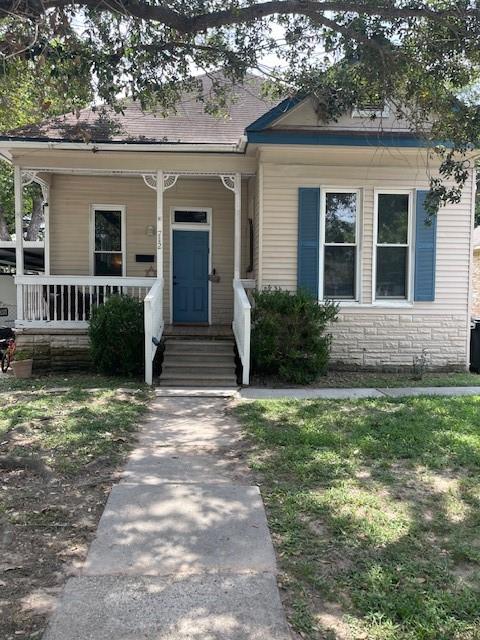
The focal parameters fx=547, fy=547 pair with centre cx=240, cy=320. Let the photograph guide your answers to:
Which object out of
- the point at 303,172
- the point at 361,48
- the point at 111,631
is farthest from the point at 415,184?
the point at 111,631

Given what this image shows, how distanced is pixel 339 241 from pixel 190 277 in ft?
11.8

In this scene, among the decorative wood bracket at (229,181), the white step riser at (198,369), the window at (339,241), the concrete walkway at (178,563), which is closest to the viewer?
the concrete walkway at (178,563)

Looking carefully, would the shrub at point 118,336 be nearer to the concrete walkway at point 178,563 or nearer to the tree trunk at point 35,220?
the concrete walkway at point 178,563

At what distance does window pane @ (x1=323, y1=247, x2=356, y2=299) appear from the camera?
391 inches

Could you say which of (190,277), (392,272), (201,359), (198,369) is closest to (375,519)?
(198,369)

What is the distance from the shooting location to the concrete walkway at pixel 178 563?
8.63 feet

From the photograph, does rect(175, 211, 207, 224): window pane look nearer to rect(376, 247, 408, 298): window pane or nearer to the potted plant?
rect(376, 247, 408, 298): window pane

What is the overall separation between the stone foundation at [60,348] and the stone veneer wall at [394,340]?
4.57m

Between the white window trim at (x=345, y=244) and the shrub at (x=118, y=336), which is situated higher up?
the white window trim at (x=345, y=244)

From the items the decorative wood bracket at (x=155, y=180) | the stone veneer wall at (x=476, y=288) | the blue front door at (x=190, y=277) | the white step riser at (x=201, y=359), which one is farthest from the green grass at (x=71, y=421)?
the stone veneer wall at (x=476, y=288)

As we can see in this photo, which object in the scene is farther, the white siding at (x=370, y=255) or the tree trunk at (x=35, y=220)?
the tree trunk at (x=35, y=220)

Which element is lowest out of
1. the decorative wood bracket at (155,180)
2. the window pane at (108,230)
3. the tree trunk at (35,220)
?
the window pane at (108,230)

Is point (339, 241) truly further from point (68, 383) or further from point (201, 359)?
point (68, 383)

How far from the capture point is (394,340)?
1005cm
